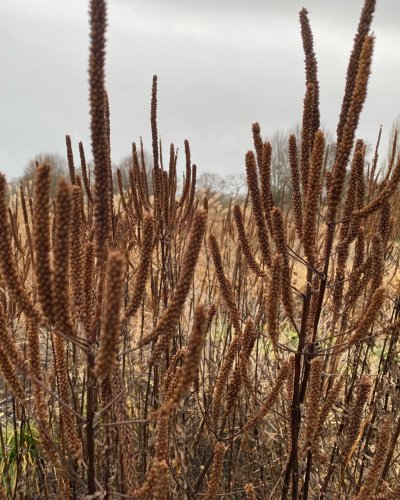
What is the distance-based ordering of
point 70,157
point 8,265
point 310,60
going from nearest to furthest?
point 8,265, point 310,60, point 70,157

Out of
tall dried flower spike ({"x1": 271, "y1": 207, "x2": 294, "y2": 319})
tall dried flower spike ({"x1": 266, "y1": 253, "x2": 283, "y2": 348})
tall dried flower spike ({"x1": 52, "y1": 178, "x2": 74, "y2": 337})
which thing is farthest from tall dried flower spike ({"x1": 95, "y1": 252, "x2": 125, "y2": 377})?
tall dried flower spike ({"x1": 271, "y1": 207, "x2": 294, "y2": 319})

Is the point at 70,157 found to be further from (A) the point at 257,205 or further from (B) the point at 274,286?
(B) the point at 274,286

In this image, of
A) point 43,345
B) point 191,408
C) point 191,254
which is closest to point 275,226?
point 191,254

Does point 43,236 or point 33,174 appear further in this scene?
point 33,174

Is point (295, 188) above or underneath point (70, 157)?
underneath

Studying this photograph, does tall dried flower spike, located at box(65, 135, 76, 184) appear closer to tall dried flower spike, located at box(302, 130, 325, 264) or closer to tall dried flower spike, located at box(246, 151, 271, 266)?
tall dried flower spike, located at box(246, 151, 271, 266)

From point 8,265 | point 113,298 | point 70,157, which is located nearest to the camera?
point 113,298

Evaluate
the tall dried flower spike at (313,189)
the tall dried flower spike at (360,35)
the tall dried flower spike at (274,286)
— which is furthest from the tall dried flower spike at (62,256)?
the tall dried flower spike at (360,35)

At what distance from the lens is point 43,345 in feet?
15.5

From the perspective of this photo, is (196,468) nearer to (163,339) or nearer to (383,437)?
(383,437)

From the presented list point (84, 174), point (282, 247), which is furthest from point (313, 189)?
point (84, 174)

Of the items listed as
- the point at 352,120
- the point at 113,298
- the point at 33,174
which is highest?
the point at 33,174

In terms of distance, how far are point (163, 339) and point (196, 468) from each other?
6.72 feet

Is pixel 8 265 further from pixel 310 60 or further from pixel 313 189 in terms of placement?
pixel 310 60
